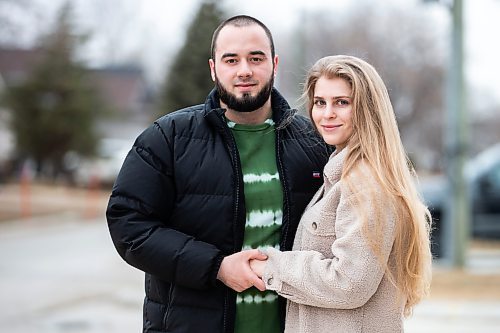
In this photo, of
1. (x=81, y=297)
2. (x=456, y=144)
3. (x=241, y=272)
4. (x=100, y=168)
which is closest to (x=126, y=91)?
(x=100, y=168)

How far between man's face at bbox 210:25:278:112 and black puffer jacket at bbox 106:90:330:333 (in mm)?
97

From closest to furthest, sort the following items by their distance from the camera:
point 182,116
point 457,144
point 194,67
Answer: point 182,116 < point 457,144 < point 194,67

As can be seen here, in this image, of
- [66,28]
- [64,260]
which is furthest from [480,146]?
[64,260]

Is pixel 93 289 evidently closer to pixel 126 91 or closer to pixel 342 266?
pixel 342 266

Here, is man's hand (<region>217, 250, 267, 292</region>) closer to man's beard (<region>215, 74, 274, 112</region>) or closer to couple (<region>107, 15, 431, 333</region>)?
couple (<region>107, 15, 431, 333</region>)

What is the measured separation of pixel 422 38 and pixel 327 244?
35098 mm

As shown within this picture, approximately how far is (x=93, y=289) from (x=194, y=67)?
9.10 metres

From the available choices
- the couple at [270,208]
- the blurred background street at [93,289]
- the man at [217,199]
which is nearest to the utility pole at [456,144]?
the blurred background street at [93,289]

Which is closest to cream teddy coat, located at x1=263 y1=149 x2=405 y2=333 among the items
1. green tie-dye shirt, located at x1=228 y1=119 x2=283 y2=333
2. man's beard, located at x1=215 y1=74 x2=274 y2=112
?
green tie-dye shirt, located at x1=228 y1=119 x2=283 y2=333

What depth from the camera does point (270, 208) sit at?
10.3 ft

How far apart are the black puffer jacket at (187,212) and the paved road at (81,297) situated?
16.2 ft

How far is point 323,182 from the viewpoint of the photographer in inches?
127

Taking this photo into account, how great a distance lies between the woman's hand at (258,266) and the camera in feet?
9.64

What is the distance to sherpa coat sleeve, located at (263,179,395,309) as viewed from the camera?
2.73 m
